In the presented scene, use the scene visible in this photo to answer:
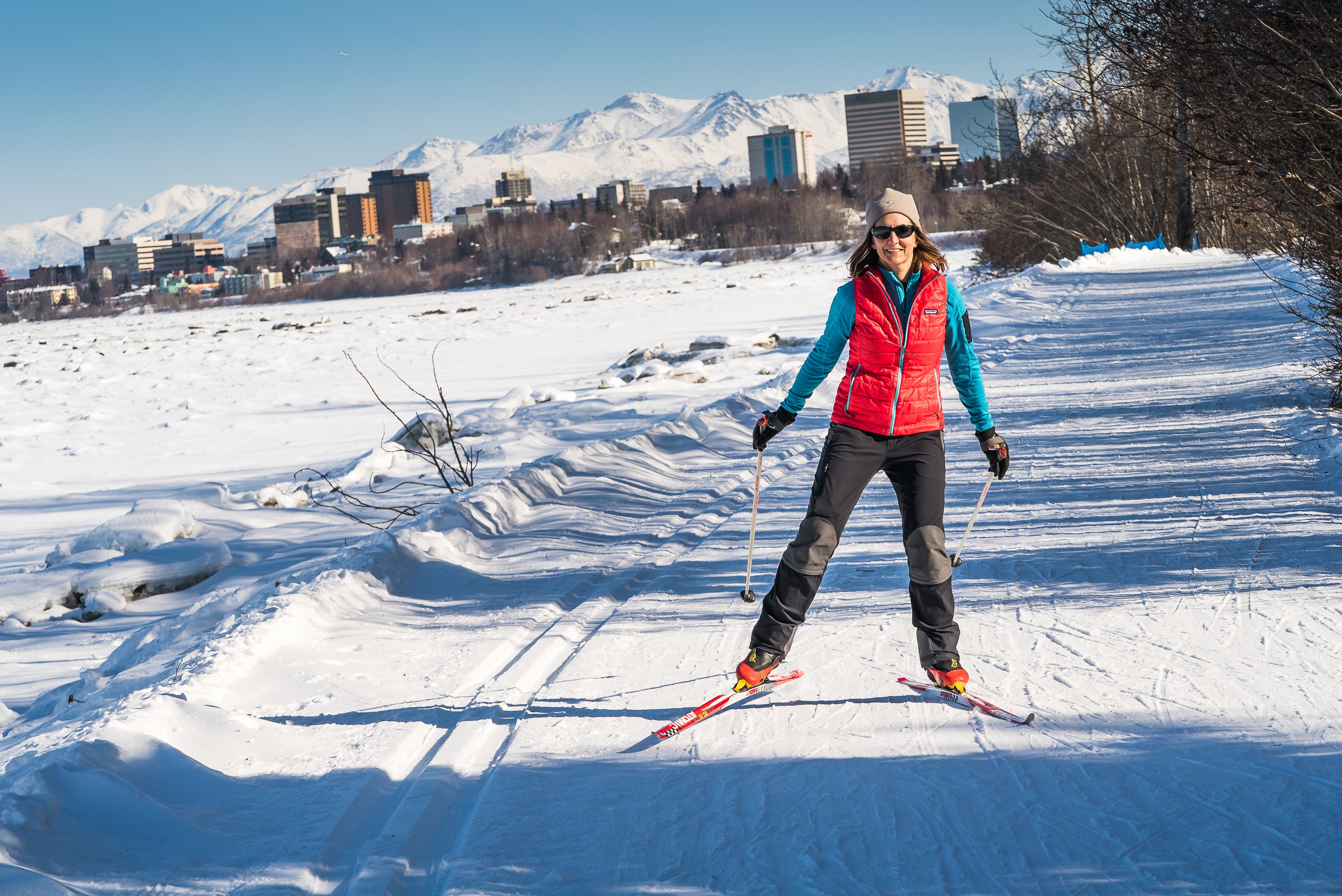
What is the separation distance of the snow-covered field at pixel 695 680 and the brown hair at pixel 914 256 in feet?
5.02

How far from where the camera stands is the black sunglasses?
3.62 m

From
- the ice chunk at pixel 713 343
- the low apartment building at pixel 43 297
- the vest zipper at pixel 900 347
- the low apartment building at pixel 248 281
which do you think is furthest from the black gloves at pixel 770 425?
the low apartment building at pixel 248 281

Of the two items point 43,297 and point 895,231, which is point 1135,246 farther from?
point 43,297

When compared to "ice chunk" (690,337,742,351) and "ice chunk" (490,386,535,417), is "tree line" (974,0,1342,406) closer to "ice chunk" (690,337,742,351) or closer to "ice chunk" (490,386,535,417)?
"ice chunk" (490,386,535,417)

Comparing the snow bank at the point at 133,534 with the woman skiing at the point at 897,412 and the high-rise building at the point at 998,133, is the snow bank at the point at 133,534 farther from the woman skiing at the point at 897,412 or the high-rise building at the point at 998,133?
the high-rise building at the point at 998,133

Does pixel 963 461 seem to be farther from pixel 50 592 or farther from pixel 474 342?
pixel 474 342

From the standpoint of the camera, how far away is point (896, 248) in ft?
11.9

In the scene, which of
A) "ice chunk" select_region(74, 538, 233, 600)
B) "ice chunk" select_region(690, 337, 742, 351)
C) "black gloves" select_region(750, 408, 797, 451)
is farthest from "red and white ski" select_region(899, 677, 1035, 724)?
"ice chunk" select_region(690, 337, 742, 351)

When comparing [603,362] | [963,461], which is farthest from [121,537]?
[603,362]

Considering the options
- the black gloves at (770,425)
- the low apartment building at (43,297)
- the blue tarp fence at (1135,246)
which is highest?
the low apartment building at (43,297)

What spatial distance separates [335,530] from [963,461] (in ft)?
15.1

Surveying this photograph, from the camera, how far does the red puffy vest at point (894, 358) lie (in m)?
3.66

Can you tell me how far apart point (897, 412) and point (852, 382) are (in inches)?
7.4

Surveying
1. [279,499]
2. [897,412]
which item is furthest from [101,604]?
[897,412]
